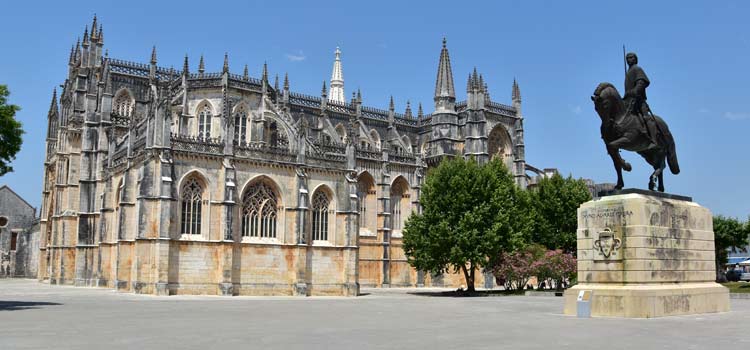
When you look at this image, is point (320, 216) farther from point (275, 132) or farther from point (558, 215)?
point (558, 215)

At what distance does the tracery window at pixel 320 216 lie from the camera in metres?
44.7

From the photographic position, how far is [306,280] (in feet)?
141

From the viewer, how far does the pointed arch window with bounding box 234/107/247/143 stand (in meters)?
53.9

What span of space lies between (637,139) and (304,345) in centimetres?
1303

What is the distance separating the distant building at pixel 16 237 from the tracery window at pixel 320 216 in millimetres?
50107

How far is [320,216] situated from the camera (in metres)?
45.1

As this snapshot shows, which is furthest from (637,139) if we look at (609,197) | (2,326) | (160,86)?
(160,86)

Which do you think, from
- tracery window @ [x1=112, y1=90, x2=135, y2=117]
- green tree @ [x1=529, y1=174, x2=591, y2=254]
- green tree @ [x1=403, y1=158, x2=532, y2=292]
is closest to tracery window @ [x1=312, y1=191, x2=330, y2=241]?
green tree @ [x1=403, y1=158, x2=532, y2=292]

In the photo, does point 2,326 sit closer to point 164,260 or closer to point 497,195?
point 164,260

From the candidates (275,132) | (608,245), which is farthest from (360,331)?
(275,132)

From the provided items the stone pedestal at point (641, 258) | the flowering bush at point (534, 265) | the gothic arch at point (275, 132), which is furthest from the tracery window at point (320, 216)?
the stone pedestal at point (641, 258)

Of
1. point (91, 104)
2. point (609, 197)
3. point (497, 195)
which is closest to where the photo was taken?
point (609, 197)

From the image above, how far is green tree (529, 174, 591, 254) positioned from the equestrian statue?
1223 inches

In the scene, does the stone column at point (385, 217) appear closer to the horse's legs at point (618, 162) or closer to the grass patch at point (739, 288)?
the grass patch at point (739, 288)
